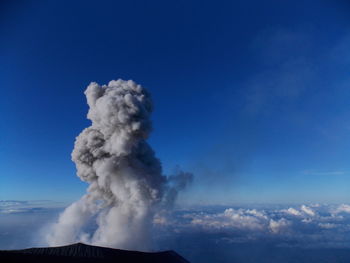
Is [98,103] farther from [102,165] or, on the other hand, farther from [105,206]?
[105,206]

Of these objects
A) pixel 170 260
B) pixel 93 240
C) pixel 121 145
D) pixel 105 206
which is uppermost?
pixel 121 145

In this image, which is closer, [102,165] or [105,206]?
[102,165]

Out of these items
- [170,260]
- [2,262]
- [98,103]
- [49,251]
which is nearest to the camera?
[2,262]

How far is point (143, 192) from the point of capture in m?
53.6

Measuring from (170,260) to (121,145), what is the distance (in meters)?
26.7

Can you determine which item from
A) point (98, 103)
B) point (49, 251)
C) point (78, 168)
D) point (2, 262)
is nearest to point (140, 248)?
point (49, 251)

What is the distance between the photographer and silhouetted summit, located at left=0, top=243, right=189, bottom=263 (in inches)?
1629

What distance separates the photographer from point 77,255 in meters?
45.7

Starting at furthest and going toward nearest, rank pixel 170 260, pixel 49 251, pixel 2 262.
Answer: pixel 170 260 → pixel 49 251 → pixel 2 262

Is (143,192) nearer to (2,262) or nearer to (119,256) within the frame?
(119,256)

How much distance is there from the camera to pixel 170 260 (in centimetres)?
5338

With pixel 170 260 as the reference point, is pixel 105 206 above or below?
above

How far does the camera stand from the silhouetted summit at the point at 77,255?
41.4 meters

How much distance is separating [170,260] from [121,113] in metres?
33.3
